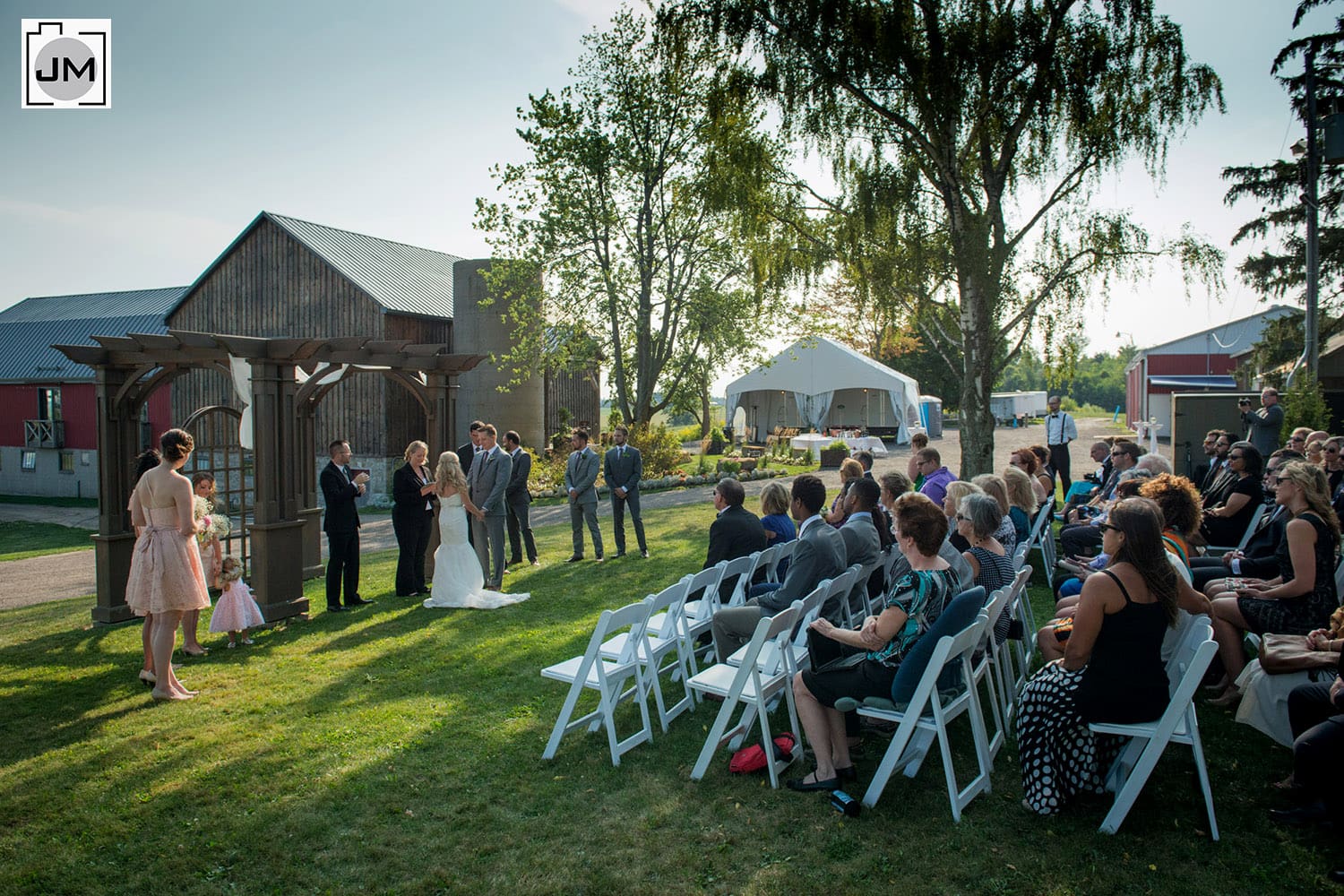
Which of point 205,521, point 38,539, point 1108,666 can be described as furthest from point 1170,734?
point 38,539

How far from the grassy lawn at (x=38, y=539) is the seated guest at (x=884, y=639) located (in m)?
18.3

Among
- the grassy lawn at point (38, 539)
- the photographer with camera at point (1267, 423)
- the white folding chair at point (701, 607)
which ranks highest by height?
the photographer with camera at point (1267, 423)

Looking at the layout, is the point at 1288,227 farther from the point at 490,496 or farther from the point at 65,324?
the point at 65,324

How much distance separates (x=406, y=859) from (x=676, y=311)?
20.7m

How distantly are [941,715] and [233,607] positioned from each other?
6.05m

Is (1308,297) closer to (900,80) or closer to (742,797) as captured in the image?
(900,80)

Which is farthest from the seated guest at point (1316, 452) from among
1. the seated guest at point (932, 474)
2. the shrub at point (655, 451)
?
the shrub at point (655, 451)

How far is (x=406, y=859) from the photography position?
3529mm

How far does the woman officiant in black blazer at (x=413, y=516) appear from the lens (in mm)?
8828

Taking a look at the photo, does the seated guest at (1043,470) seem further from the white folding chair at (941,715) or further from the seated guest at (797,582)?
the white folding chair at (941,715)

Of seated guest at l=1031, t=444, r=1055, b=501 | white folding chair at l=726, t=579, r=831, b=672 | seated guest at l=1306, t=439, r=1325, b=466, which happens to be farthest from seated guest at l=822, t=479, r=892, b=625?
seated guest at l=1306, t=439, r=1325, b=466

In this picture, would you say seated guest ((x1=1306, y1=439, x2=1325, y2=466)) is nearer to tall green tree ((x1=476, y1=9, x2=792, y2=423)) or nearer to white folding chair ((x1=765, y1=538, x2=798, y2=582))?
white folding chair ((x1=765, y1=538, x2=798, y2=582))

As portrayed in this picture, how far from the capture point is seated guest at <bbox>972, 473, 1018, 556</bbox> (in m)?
5.60

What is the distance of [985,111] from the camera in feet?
40.1
